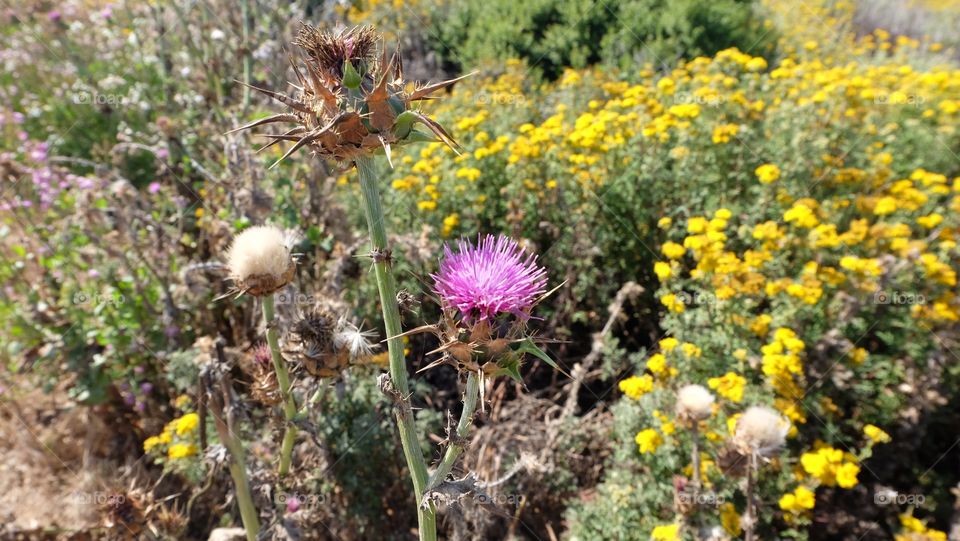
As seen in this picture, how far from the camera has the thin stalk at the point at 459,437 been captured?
1442mm

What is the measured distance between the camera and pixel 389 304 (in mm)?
1395

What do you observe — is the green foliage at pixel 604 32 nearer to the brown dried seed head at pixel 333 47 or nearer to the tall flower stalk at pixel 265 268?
the tall flower stalk at pixel 265 268

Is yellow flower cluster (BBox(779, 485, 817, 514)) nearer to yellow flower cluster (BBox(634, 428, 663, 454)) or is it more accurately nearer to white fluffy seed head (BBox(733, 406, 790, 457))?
white fluffy seed head (BBox(733, 406, 790, 457))

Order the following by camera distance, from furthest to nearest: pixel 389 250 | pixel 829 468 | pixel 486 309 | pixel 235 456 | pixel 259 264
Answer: pixel 829 468
pixel 235 456
pixel 259 264
pixel 486 309
pixel 389 250

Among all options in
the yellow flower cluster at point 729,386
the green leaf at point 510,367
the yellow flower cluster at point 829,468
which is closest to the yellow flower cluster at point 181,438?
the green leaf at point 510,367

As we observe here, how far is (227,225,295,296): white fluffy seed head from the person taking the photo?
6.38ft

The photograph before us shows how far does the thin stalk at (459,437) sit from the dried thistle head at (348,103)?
24.8 inches

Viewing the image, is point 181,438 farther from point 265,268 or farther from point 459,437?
point 459,437

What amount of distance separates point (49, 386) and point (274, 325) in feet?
9.11

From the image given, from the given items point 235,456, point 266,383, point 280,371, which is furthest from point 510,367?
point 235,456

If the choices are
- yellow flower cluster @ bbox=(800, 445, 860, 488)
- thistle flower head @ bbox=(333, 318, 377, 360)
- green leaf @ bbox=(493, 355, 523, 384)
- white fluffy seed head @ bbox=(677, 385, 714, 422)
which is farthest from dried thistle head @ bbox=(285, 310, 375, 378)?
yellow flower cluster @ bbox=(800, 445, 860, 488)

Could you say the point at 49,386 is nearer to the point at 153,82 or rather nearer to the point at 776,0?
the point at 153,82

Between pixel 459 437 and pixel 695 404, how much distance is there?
1524 mm

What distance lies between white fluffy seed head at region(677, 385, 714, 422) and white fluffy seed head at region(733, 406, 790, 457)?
0.16m
